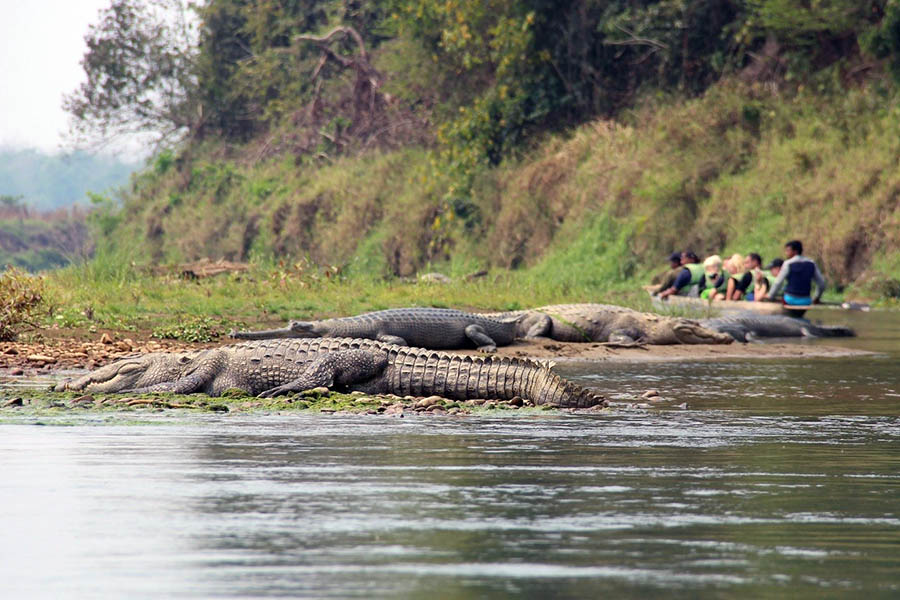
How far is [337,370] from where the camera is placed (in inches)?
368

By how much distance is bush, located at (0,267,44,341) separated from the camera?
43.0 feet

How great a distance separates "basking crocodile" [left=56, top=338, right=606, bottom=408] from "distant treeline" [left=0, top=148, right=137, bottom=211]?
137123 millimetres

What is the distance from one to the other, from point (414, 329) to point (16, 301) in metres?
3.99

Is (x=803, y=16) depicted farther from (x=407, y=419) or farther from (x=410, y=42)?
(x=407, y=419)

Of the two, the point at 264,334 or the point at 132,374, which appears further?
the point at 264,334

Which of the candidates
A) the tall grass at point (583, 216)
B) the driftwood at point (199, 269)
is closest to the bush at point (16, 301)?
the tall grass at point (583, 216)

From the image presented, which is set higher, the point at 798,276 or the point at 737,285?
the point at 798,276

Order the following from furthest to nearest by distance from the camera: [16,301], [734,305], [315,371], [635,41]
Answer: [635,41] → [734,305] → [16,301] → [315,371]

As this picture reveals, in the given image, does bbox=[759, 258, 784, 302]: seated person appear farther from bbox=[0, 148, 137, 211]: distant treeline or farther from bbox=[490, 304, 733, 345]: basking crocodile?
bbox=[0, 148, 137, 211]: distant treeline

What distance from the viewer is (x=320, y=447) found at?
6734 mm

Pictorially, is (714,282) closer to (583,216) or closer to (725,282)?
(725,282)

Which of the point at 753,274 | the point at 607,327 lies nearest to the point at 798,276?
the point at 753,274

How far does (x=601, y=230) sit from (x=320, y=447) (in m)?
23.0

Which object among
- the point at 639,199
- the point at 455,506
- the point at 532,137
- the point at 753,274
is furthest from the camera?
the point at 532,137
